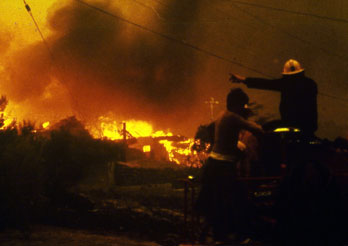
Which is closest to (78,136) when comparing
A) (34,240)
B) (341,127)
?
(34,240)

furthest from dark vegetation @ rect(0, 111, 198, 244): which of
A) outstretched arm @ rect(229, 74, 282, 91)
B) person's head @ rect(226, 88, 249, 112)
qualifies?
outstretched arm @ rect(229, 74, 282, 91)

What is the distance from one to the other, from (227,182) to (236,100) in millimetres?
1103

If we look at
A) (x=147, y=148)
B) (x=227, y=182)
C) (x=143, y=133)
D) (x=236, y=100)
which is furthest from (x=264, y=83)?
(x=143, y=133)

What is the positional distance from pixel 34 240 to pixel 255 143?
5.87 m

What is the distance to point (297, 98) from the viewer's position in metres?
4.87

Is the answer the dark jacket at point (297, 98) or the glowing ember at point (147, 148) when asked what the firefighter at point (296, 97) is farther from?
the glowing ember at point (147, 148)

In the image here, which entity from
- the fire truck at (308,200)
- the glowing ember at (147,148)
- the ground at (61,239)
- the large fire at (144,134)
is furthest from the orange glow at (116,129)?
the fire truck at (308,200)

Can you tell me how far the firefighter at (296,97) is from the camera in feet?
15.8

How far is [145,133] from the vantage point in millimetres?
62875

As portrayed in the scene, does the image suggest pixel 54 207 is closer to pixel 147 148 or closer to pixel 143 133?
pixel 147 148

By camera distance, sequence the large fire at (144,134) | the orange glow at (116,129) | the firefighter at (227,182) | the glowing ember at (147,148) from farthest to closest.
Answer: the glowing ember at (147,148) < the orange glow at (116,129) < the large fire at (144,134) < the firefighter at (227,182)

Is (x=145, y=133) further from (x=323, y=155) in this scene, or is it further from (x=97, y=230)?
(x=323, y=155)

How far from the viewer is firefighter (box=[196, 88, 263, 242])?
449 centimetres

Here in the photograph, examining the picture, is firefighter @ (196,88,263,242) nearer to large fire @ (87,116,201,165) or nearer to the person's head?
the person's head
